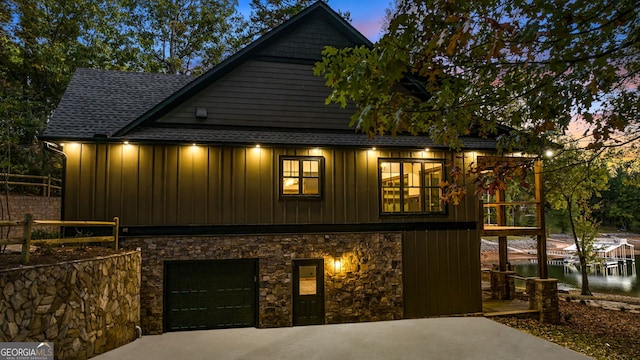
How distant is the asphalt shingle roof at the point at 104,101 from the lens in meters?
8.22

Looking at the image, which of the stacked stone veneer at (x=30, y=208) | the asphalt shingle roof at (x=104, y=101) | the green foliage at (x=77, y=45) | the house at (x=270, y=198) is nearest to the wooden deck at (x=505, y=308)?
the house at (x=270, y=198)

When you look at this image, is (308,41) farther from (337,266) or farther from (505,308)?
(505,308)

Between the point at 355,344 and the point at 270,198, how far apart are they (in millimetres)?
3595

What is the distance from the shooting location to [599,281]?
22219 millimetres

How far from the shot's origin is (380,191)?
946cm

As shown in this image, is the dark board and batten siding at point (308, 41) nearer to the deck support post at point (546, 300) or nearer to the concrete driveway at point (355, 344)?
the concrete driveway at point (355, 344)

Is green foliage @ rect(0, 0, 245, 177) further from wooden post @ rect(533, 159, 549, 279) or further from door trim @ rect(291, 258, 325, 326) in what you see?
wooden post @ rect(533, 159, 549, 279)

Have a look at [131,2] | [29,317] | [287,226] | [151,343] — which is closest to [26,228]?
[29,317]

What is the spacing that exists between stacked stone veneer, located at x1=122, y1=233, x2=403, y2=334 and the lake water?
45.6 ft

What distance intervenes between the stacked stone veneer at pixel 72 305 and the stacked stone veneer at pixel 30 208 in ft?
31.6

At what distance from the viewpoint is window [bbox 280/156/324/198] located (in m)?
8.99

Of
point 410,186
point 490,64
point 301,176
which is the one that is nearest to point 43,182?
point 301,176

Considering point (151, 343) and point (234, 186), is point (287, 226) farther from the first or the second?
point (151, 343)

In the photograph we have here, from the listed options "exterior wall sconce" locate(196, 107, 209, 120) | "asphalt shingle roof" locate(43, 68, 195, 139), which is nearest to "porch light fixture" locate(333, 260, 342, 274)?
"exterior wall sconce" locate(196, 107, 209, 120)
